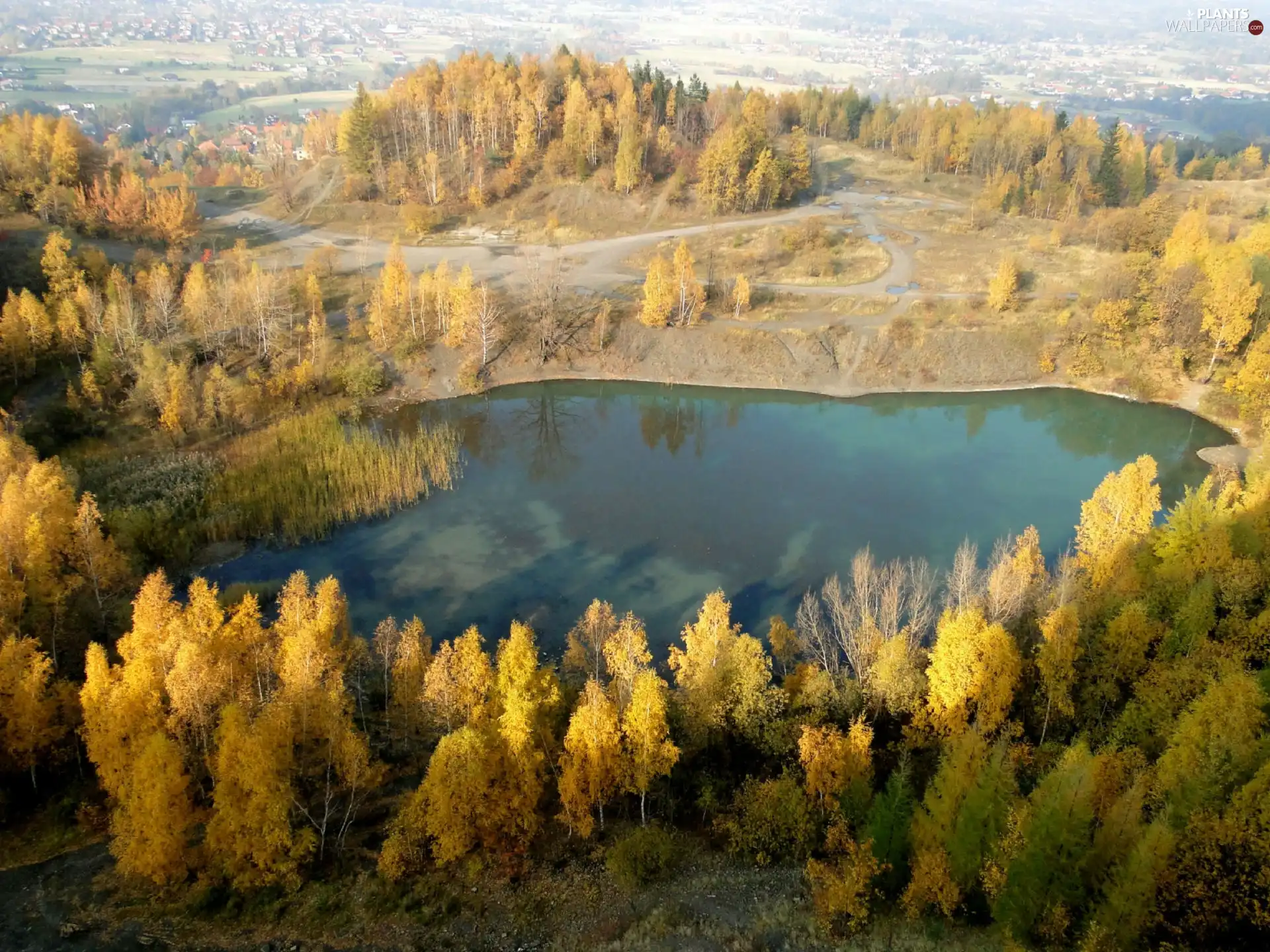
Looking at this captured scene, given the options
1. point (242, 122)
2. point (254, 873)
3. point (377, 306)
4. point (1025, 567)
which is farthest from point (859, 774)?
point (242, 122)

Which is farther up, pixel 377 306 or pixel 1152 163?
pixel 1152 163

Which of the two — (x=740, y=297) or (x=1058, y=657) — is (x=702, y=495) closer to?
(x=1058, y=657)

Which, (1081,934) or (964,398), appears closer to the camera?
(1081,934)

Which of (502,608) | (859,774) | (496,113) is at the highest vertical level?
(496,113)

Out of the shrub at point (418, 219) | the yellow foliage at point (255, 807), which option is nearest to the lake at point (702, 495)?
the yellow foliage at point (255, 807)

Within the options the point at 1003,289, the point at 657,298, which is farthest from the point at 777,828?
the point at 1003,289

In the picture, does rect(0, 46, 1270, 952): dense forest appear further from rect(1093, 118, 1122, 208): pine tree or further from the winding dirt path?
rect(1093, 118, 1122, 208): pine tree

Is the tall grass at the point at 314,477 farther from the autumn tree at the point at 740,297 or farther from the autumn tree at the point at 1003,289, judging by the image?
the autumn tree at the point at 1003,289

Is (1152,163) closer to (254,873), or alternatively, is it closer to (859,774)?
(859,774)
